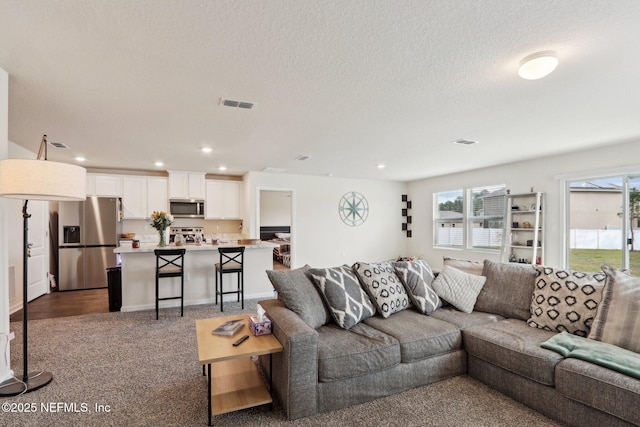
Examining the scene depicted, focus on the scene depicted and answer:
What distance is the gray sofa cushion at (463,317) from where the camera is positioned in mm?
2604

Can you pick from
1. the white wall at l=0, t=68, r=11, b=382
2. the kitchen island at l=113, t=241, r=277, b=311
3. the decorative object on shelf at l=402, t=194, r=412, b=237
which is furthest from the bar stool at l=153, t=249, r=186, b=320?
the decorative object on shelf at l=402, t=194, r=412, b=237

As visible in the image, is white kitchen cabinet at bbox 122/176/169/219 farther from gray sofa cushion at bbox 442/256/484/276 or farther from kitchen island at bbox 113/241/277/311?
gray sofa cushion at bbox 442/256/484/276

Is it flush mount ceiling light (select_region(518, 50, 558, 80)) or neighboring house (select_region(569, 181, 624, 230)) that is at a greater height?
flush mount ceiling light (select_region(518, 50, 558, 80))

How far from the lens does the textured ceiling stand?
1.64 m

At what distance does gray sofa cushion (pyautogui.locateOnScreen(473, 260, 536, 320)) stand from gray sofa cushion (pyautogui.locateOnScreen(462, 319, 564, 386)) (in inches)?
5.0

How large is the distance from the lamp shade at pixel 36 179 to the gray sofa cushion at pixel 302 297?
1.65 m

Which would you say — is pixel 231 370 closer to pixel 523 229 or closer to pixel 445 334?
pixel 445 334

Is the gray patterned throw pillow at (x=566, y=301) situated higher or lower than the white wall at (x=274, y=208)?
lower

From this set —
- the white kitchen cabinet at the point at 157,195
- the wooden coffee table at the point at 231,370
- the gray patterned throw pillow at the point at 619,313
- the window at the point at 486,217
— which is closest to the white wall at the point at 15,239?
the white kitchen cabinet at the point at 157,195

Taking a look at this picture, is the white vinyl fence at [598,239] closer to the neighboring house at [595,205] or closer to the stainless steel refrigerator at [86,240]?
the neighboring house at [595,205]

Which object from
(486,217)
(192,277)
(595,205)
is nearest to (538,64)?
(595,205)

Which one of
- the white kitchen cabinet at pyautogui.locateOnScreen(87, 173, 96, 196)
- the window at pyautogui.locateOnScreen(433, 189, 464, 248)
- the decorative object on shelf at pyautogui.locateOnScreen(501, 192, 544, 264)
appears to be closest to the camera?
the decorative object on shelf at pyautogui.locateOnScreen(501, 192, 544, 264)

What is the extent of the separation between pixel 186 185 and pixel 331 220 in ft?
11.1

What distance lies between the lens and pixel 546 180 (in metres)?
5.23
